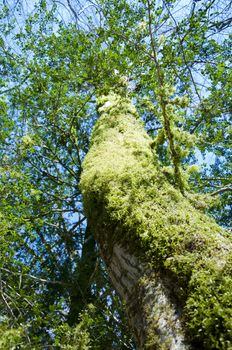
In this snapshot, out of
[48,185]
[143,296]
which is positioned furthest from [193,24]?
[48,185]

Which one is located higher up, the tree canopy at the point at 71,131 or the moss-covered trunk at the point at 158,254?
the tree canopy at the point at 71,131

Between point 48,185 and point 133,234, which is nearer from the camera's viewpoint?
point 133,234

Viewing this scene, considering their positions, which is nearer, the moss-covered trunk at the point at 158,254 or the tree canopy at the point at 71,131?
the moss-covered trunk at the point at 158,254

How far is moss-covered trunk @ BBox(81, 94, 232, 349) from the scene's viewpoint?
1.76 meters

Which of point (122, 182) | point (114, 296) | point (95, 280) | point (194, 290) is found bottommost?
point (194, 290)

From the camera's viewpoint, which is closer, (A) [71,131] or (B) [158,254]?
(B) [158,254]

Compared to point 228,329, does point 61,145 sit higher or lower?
higher

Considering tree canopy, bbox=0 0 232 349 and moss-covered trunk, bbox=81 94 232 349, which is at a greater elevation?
tree canopy, bbox=0 0 232 349

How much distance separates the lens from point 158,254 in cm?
222

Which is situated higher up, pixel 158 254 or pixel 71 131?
pixel 71 131

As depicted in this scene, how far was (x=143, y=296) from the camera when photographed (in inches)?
85.2

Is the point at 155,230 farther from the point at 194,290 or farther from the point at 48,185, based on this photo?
the point at 48,185

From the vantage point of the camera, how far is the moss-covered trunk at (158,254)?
5.77 feet

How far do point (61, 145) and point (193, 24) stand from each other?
16.7ft
